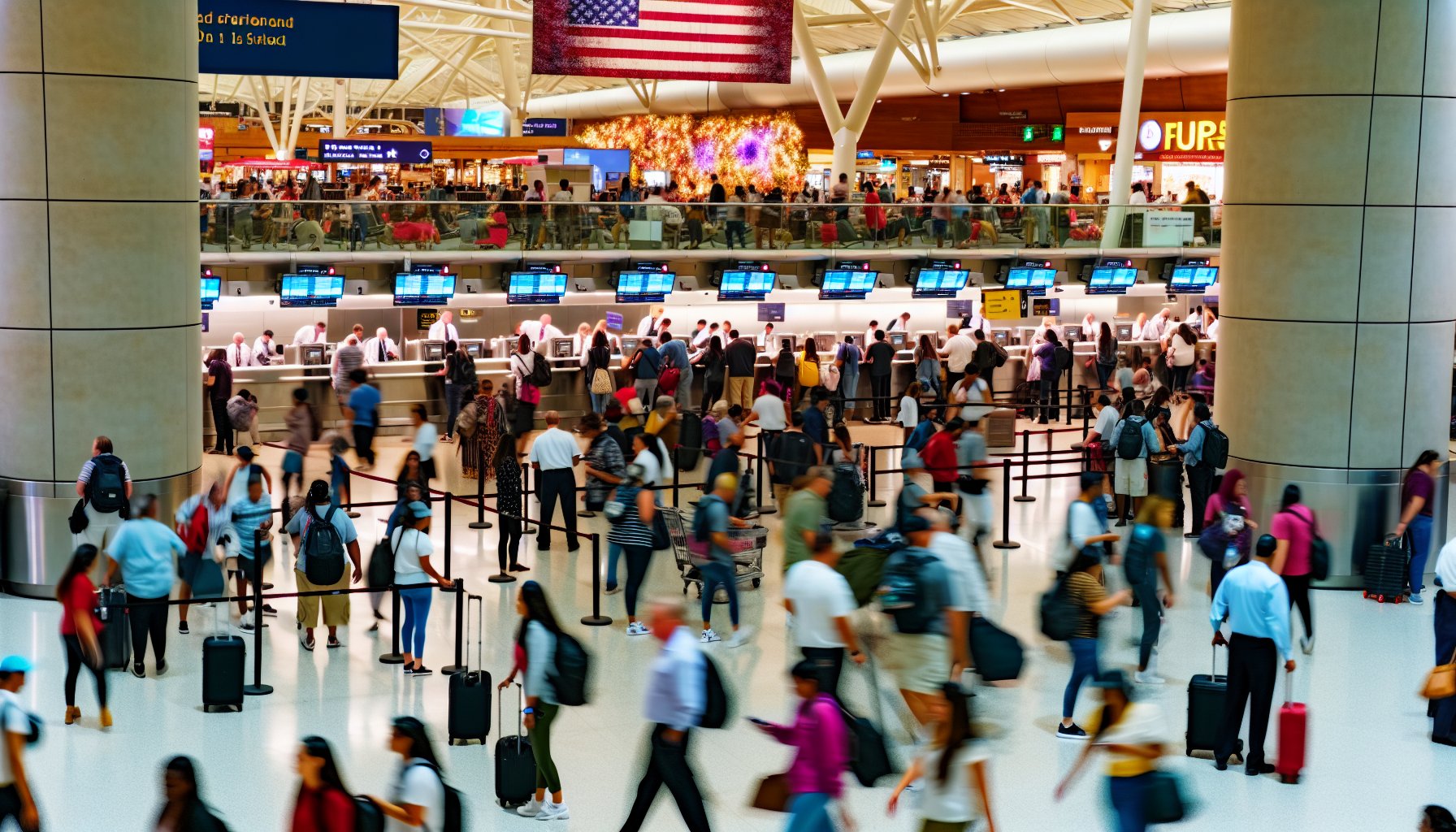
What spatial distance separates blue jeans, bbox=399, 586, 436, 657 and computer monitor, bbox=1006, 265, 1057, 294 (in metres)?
20.3

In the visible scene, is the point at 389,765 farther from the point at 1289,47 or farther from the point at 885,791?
the point at 1289,47

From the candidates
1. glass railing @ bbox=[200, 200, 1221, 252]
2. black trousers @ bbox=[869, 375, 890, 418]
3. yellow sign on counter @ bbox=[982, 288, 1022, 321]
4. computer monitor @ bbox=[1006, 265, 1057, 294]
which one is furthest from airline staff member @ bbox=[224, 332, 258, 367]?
computer monitor @ bbox=[1006, 265, 1057, 294]

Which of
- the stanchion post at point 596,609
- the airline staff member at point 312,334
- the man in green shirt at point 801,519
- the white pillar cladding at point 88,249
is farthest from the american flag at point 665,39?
the man in green shirt at point 801,519

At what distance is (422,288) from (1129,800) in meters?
19.9

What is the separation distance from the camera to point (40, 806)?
8320 mm

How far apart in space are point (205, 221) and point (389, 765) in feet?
53.1

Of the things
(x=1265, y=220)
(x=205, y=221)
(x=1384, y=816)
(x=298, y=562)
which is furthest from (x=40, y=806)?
(x=205, y=221)

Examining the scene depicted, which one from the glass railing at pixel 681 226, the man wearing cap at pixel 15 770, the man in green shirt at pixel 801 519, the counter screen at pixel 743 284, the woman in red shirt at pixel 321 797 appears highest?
the glass railing at pixel 681 226

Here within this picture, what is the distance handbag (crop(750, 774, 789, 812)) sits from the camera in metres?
6.63

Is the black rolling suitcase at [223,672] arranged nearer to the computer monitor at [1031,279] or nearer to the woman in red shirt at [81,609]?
the woman in red shirt at [81,609]

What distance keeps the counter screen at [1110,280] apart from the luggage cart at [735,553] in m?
18.2

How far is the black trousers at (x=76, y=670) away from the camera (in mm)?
9422

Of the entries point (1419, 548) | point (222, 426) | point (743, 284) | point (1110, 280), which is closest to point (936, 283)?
point (743, 284)

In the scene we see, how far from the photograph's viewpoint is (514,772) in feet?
26.9
